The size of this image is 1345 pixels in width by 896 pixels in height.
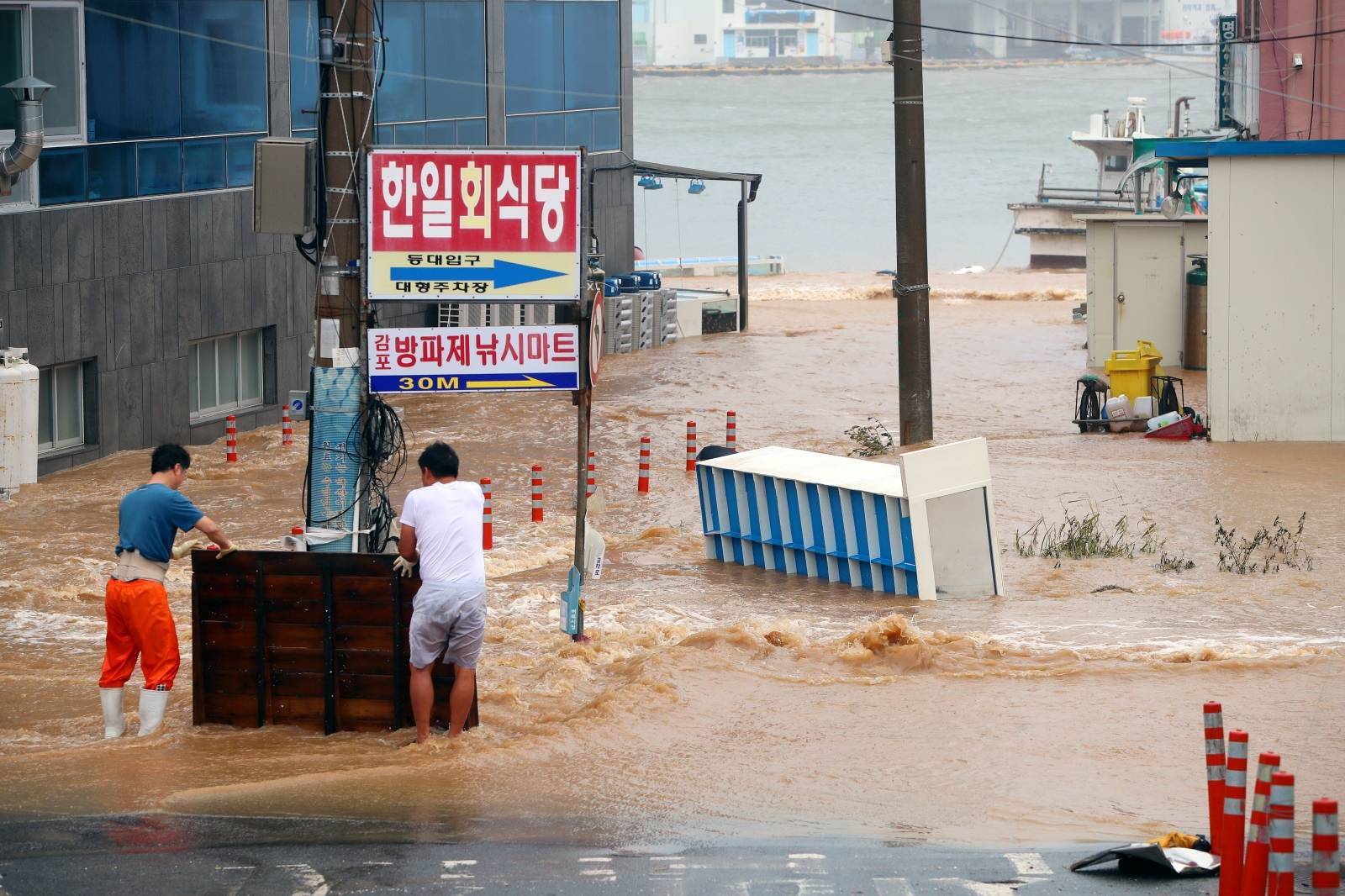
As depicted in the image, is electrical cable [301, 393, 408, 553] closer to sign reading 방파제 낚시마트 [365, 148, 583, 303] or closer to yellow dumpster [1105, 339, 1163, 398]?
sign reading 방파제 낚시마트 [365, 148, 583, 303]

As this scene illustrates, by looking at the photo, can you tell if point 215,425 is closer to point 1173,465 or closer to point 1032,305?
point 1173,465

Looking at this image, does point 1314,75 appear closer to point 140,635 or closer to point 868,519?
point 868,519

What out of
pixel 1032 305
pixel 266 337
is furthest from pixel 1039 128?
pixel 266 337

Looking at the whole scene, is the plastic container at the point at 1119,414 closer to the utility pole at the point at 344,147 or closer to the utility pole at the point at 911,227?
the utility pole at the point at 911,227

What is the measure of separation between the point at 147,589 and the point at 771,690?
145 inches

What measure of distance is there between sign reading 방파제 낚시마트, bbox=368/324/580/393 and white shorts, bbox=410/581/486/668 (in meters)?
1.66

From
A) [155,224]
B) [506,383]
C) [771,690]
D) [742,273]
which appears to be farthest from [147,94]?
[742,273]

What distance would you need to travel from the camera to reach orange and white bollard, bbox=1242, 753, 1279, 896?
6109 mm

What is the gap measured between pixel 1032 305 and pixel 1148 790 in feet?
130

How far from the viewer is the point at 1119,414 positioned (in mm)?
22469

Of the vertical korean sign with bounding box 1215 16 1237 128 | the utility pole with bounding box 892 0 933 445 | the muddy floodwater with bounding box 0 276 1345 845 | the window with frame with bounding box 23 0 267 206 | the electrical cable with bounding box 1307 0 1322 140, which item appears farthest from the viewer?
the vertical korean sign with bounding box 1215 16 1237 128

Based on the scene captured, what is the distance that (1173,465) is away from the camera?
19406mm

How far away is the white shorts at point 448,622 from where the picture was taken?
344 inches

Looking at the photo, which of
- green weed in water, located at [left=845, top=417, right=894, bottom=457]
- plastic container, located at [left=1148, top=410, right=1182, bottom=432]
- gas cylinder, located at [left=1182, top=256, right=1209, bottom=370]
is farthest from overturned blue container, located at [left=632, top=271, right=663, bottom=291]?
plastic container, located at [left=1148, top=410, right=1182, bottom=432]
